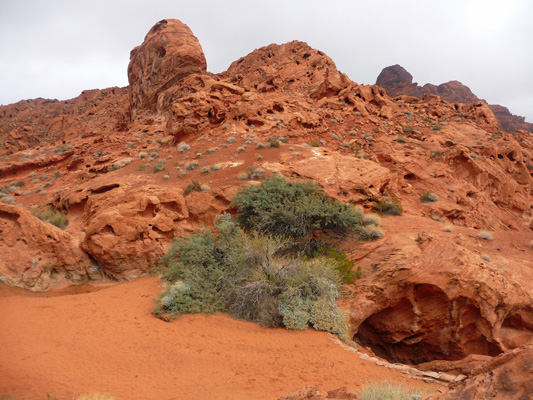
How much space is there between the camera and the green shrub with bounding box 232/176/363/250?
9469 mm

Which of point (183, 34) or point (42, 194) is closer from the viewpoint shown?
point (42, 194)

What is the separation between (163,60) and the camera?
27.9m

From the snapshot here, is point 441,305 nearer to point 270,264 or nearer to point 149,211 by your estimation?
point 270,264

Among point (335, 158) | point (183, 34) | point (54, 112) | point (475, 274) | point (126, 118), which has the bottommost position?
Answer: point (475, 274)

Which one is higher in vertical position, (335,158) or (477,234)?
(335,158)

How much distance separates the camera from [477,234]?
995 centimetres

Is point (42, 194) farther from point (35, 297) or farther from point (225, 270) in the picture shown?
point (225, 270)

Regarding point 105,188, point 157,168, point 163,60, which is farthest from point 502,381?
point 163,60

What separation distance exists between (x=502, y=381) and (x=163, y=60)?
3211cm

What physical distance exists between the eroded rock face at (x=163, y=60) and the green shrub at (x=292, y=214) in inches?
884

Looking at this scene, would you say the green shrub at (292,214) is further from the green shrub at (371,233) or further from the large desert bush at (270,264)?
the green shrub at (371,233)

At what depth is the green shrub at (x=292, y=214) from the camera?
31.1ft

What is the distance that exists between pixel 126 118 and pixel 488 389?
36740 mm

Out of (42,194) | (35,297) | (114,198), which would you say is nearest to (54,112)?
(42,194)
